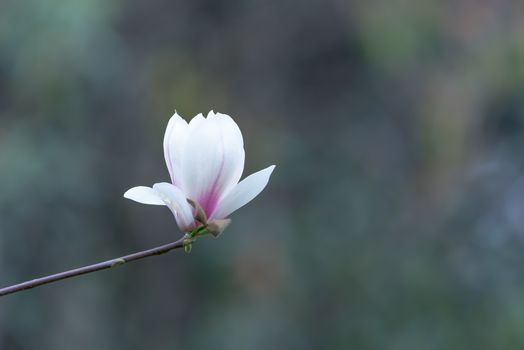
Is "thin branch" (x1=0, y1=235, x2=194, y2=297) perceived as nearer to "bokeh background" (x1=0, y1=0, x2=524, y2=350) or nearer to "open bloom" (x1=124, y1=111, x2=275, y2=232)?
"open bloom" (x1=124, y1=111, x2=275, y2=232)

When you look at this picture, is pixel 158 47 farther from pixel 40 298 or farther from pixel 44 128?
pixel 40 298

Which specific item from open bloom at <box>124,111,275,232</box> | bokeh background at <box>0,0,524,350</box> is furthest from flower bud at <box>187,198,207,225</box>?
bokeh background at <box>0,0,524,350</box>

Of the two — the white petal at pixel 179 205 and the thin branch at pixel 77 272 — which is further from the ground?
the white petal at pixel 179 205

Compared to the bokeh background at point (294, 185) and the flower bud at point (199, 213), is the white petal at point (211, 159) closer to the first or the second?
the flower bud at point (199, 213)

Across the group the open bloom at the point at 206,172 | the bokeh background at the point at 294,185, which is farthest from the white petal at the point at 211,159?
the bokeh background at the point at 294,185

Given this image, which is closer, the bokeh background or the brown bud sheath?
the brown bud sheath

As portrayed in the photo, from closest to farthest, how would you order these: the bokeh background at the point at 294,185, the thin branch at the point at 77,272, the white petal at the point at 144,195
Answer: the thin branch at the point at 77,272, the white petal at the point at 144,195, the bokeh background at the point at 294,185
